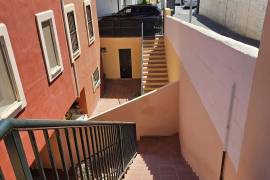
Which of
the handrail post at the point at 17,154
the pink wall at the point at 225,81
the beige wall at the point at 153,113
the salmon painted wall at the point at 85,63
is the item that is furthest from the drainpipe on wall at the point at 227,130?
the salmon painted wall at the point at 85,63

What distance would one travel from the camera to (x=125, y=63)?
14.2 metres

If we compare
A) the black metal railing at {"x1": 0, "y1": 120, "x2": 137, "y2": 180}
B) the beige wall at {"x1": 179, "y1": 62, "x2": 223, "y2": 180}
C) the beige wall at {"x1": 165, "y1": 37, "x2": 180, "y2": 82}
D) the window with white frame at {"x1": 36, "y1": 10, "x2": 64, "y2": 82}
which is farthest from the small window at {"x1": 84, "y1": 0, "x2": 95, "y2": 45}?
the black metal railing at {"x1": 0, "y1": 120, "x2": 137, "y2": 180}

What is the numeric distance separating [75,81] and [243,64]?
6.35 m

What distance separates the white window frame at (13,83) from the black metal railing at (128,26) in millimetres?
9189

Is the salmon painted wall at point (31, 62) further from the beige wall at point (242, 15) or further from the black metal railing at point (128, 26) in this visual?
the black metal railing at point (128, 26)

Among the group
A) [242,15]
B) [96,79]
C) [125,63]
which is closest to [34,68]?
[96,79]

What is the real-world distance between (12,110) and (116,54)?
9748mm

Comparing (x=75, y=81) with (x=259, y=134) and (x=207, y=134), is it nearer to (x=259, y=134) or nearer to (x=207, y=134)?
(x=207, y=134)

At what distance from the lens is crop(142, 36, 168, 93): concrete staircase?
37.0 ft

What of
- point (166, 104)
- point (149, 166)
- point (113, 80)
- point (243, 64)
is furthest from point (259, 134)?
point (113, 80)

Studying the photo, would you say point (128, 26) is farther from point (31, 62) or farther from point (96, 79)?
point (31, 62)

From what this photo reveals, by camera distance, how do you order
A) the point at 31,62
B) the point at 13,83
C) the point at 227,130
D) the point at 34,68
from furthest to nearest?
the point at 34,68 → the point at 31,62 → the point at 13,83 → the point at 227,130

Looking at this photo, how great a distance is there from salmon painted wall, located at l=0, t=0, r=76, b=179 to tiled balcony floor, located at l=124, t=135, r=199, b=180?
2.45 meters

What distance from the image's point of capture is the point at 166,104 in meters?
8.71
